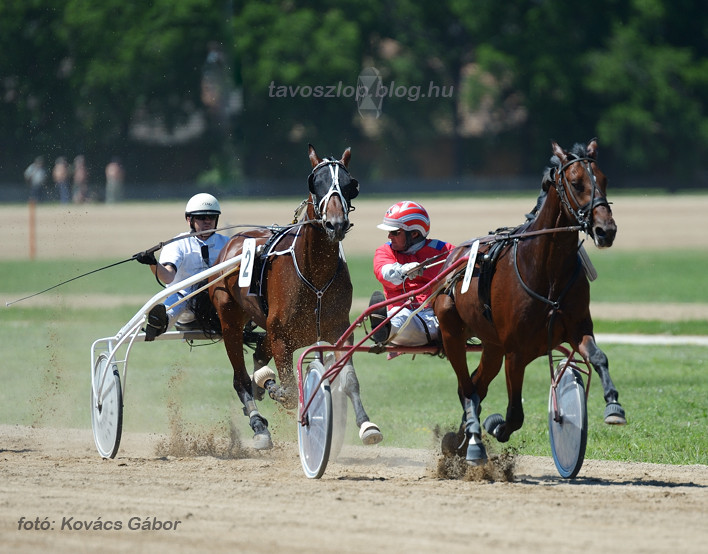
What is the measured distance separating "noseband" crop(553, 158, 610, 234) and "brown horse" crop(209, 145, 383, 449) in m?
1.33

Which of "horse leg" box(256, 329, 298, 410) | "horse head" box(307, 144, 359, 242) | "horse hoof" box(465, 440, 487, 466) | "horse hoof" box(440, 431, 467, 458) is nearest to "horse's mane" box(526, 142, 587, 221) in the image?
"horse head" box(307, 144, 359, 242)

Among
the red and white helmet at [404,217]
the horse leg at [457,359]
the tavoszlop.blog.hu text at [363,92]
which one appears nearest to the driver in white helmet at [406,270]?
the red and white helmet at [404,217]

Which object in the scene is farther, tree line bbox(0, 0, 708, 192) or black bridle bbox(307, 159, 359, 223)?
tree line bbox(0, 0, 708, 192)

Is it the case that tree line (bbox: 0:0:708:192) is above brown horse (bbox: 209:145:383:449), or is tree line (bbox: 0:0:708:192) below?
above

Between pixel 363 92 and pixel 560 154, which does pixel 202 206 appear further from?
pixel 363 92

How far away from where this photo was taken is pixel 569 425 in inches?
258

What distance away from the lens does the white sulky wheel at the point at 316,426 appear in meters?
6.62

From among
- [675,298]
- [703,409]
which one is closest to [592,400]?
[703,409]

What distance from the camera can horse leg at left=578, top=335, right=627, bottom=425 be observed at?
589 centimetres

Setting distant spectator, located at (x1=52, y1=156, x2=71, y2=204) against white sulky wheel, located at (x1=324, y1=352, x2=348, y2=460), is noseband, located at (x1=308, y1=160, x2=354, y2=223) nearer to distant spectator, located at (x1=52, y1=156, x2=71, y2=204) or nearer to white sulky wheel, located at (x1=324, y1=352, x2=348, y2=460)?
white sulky wheel, located at (x1=324, y1=352, x2=348, y2=460)

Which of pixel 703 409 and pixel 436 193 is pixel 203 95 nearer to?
pixel 436 193

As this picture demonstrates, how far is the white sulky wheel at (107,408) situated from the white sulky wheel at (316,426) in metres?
1.50

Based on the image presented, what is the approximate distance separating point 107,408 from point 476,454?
277 centimetres

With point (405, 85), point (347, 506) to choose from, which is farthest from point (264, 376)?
point (405, 85)
